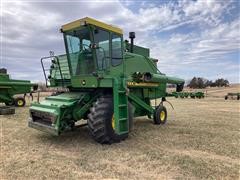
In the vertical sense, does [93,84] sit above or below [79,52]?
below

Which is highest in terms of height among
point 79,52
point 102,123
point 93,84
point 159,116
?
point 79,52

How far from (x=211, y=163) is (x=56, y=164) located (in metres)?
3.00

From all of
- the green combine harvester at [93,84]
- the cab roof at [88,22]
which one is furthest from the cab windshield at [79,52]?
the cab roof at [88,22]

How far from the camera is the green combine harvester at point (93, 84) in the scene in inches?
232

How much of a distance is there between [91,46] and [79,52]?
2.30ft

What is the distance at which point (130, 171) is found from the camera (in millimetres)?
4297

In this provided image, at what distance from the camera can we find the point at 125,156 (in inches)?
202

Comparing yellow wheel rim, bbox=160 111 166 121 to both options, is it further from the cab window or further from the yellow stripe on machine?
the cab window

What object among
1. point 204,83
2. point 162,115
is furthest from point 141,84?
point 204,83

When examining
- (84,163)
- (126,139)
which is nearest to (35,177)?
(84,163)

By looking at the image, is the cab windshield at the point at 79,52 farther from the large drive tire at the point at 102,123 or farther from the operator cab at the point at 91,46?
the large drive tire at the point at 102,123

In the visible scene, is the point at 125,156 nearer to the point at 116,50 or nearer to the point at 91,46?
the point at 91,46

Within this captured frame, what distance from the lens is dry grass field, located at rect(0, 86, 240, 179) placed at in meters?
4.20

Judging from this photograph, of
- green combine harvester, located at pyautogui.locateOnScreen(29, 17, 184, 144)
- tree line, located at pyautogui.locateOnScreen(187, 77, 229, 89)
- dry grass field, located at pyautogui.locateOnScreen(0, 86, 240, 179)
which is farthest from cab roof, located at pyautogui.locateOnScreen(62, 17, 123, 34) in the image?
tree line, located at pyautogui.locateOnScreen(187, 77, 229, 89)
